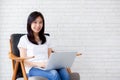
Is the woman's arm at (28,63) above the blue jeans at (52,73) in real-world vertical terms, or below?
above

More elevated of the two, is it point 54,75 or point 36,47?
point 36,47

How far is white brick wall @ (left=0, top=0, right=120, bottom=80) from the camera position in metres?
3.51

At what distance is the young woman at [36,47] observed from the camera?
8.63ft

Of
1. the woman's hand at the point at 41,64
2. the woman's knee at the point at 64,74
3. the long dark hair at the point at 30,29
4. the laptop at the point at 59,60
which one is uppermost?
the long dark hair at the point at 30,29

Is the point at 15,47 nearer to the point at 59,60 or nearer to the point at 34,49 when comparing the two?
the point at 34,49

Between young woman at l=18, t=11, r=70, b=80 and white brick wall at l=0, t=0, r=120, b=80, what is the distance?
2.17 feet

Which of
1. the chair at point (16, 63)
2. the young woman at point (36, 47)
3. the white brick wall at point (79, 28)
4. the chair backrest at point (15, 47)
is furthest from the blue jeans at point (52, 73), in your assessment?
the white brick wall at point (79, 28)

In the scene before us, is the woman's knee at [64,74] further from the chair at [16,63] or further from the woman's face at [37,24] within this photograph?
the woman's face at [37,24]

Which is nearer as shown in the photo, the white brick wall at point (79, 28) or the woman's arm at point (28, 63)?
the woman's arm at point (28, 63)

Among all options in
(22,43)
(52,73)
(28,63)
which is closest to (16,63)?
(28,63)

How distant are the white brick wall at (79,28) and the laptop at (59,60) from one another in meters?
0.91

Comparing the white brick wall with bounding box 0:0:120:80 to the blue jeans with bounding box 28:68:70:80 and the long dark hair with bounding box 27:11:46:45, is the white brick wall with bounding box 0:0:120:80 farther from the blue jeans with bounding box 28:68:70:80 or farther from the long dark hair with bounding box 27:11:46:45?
the blue jeans with bounding box 28:68:70:80

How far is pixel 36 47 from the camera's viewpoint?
9.14 feet

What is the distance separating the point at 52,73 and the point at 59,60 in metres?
0.15
